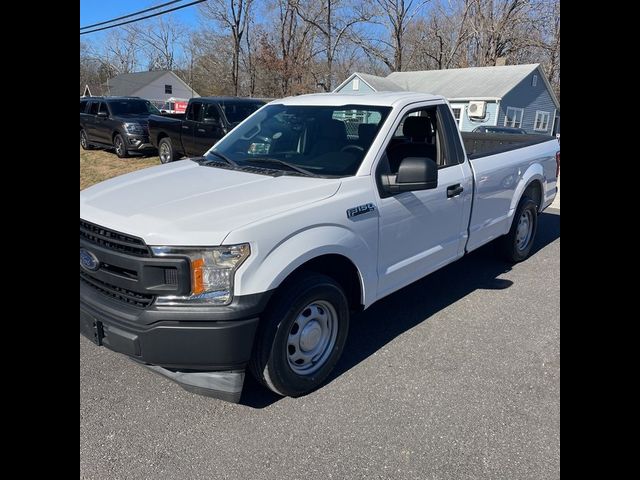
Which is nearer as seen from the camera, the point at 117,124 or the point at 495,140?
the point at 495,140

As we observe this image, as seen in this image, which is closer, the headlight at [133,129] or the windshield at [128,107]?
the headlight at [133,129]

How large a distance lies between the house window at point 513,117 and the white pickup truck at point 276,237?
2590 centimetres

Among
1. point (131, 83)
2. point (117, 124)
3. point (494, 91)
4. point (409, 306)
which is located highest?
point (131, 83)

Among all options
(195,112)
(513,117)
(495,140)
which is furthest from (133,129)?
(513,117)

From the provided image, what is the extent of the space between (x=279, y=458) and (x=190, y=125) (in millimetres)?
10979

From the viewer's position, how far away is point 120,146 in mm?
15422

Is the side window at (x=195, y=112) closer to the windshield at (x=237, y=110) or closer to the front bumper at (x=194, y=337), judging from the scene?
the windshield at (x=237, y=110)

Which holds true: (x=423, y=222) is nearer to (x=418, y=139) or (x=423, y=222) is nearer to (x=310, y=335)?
(x=418, y=139)

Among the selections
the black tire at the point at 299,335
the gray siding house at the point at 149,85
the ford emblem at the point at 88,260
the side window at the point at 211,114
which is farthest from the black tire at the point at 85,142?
the gray siding house at the point at 149,85

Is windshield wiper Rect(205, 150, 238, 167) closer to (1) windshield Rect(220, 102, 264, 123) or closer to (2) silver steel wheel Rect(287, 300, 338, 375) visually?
(2) silver steel wheel Rect(287, 300, 338, 375)

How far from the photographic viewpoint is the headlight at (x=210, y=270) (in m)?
2.61

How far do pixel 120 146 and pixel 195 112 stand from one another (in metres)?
4.24

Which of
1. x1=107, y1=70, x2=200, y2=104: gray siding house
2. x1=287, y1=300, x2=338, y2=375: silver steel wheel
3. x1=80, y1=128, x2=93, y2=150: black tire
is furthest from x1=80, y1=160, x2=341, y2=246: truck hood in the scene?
x1=107, y1=70, x2=200, y2=104: gray siding house

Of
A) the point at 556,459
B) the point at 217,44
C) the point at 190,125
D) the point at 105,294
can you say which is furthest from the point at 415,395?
the point at 217,44
